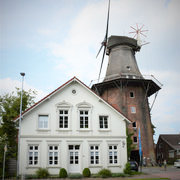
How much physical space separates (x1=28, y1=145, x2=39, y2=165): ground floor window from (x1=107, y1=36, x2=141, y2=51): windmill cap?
106 ft

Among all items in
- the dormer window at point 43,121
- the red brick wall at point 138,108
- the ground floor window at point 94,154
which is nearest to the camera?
the dormer window at point 43,121

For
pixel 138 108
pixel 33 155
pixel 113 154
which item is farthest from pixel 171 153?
pixel 33 155

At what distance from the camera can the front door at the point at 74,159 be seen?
71.2 feet

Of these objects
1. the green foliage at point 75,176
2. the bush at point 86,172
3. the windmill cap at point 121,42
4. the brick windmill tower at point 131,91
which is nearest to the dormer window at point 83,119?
the bush at point 86,172

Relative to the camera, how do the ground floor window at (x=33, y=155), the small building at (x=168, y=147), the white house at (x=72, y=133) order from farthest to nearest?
the small building at (x=168, y=147)
the white house at (x=72, y=133)
the ground floor window at (x=33, y=155)

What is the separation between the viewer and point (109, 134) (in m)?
23.1

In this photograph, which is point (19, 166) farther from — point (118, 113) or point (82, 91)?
point (118, 113)

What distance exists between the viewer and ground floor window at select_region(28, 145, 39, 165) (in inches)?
829

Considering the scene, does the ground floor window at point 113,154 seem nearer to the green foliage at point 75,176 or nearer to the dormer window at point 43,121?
the green foliage at point 75,176

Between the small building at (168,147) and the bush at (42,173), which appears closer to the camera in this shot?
the bush at (42,173)

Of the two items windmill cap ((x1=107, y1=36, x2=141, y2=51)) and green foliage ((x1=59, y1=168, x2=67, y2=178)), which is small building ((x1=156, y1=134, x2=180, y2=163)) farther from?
green foliage ((x1=59, y1=168, x2=67, y2=178))

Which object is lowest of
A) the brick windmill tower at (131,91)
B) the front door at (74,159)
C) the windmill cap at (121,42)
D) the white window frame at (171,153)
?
the white window frame at (171,153)

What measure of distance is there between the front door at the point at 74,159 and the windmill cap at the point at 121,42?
1200 inches

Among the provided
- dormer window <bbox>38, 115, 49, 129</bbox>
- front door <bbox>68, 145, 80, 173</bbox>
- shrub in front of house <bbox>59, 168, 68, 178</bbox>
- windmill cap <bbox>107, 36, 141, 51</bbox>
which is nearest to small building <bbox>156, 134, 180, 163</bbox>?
windmill cap <bbox>107, 36, 141, 51</bbox>
